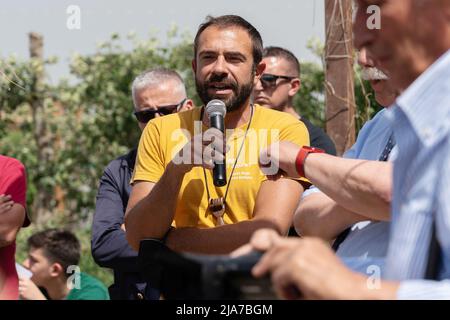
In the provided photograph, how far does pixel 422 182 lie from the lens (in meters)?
2.02

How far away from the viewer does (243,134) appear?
14.2ft

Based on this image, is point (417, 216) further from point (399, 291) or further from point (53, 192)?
point (53, 192)

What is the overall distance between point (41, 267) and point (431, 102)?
427cm

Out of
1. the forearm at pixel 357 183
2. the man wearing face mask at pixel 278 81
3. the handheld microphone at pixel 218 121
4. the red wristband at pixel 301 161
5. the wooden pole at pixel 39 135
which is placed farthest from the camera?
the wooden pole at pixel 39 135

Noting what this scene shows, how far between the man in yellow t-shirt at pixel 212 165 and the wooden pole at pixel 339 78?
1.41 m

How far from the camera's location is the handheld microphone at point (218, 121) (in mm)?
3816

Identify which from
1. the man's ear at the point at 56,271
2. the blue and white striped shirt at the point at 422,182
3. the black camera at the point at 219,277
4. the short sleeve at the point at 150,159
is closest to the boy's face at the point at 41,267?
the man's ear at the point at 56,271

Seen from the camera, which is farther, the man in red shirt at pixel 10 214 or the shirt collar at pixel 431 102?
the man in red shirt at pixel 10 214

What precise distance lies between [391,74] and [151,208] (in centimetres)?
201

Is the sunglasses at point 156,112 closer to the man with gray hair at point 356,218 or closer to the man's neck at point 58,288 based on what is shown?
the man's neck at point 58,288

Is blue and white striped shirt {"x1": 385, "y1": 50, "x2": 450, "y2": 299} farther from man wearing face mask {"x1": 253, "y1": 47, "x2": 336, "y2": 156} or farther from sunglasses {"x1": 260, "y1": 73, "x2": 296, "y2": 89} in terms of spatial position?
sunglasses {"x1": 260, "y1": 73, "x2": 296, "y2": 89}

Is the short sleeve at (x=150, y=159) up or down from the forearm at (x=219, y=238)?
up

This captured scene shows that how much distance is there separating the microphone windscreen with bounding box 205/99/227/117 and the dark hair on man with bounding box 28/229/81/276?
2.09 metres

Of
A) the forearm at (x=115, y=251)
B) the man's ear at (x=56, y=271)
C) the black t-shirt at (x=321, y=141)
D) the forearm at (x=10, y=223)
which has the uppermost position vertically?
the black t-shirt at (x=321, y=141)
